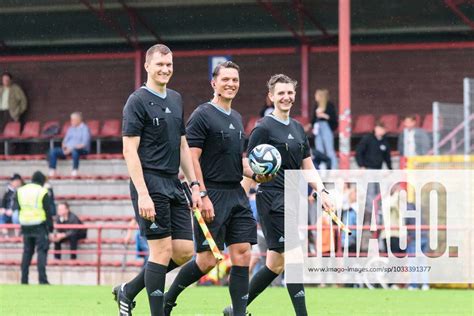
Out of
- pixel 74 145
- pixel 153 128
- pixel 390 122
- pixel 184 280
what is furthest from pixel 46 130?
pixel 153 128

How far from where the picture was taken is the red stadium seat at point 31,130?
30.4 metres

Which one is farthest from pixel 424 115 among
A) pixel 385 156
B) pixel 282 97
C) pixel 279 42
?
pixel 282 97

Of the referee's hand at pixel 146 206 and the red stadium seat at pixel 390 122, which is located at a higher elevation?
the red stadium seat at pixel 390 122

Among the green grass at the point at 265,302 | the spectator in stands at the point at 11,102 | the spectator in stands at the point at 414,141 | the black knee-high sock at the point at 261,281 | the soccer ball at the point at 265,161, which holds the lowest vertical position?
the green grass at the point at 265,302

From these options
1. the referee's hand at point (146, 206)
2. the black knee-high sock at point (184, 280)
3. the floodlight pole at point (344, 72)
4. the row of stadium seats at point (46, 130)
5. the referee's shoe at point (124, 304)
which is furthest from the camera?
the row of stadium seats at point (46, 130)

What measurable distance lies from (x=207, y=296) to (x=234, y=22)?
13956 mm

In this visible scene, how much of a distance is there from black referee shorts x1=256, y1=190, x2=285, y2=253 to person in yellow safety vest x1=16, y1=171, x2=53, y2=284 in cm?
1104

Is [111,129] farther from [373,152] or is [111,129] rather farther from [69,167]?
[373,152]

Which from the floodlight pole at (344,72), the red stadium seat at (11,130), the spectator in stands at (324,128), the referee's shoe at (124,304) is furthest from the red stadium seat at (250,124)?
the referee's shoe at (124,304)

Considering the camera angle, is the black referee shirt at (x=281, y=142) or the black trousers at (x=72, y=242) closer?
the black referee shirt at (x=281, y=142)

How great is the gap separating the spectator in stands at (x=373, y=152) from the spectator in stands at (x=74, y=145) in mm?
7323

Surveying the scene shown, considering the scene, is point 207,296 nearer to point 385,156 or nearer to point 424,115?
point 385,156

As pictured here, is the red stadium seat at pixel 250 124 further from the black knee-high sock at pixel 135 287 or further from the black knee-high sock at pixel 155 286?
the black knee-high sock at pixel 155 286

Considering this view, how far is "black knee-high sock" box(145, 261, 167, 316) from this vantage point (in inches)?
380
